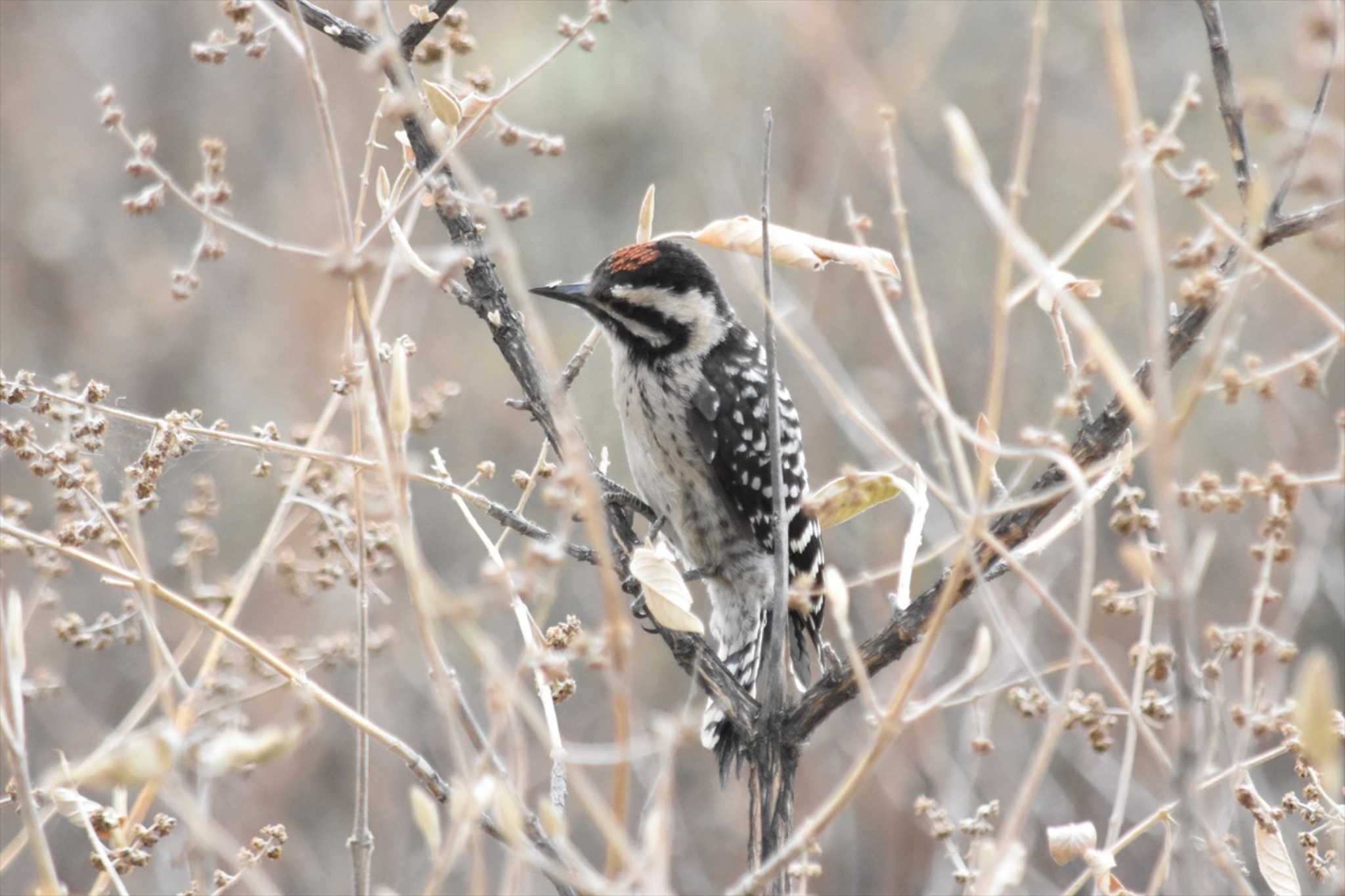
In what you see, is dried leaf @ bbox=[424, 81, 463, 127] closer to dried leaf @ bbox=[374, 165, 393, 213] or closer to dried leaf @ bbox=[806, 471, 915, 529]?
dried leaf @ bbox=[374, 165, 393, 213]

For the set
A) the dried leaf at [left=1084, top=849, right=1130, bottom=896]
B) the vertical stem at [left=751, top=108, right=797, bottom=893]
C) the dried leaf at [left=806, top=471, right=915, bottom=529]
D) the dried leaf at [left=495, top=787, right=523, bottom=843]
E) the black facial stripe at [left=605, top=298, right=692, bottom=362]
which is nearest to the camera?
the dried leaf at [left=495, top=787, right=523, bottom=843]

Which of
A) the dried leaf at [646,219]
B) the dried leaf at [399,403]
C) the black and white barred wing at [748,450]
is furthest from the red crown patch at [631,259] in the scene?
the dried leaf at [399,403]

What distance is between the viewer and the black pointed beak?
12.6ft

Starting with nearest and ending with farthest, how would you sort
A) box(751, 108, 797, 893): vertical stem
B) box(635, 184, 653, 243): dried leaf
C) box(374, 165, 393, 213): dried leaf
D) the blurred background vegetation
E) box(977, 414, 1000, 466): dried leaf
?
1. box(977, 414, 1000, 466): dried leaf
2. box(751, 108, 797, 893): vertical stem
3. box(374, 165, 393, 213): dried leaf
4. box(635, 184, 653, 243): dried leaf
5. the blurred background vegetation

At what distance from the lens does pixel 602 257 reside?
32.6 feet

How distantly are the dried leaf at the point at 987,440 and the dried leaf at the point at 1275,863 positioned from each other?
2.54ft

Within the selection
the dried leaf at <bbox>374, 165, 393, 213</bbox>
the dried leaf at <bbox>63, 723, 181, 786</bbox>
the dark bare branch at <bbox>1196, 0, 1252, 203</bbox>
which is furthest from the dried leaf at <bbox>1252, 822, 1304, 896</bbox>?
the dried leaf at <bbox>374, 165, 393, 213</bbox>

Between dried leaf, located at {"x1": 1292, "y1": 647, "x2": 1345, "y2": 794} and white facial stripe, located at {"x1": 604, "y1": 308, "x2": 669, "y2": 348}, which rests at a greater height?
A: white facial stripe, located at {"x1": 604, "y1": 308, "x2": 669, "y2": 348}

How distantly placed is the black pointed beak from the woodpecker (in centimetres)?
15

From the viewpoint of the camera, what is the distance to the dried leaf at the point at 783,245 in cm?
249

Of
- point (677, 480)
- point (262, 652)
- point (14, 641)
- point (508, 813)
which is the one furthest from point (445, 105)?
point (677, 480)

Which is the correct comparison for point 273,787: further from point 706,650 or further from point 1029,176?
point 1029,176

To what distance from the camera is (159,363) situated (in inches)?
342

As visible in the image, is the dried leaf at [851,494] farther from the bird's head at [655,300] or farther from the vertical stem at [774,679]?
the bird's head at [655,300]
